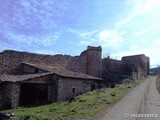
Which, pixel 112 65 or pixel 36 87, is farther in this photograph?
pixel 112 65

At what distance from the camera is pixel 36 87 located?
2611 centimetres

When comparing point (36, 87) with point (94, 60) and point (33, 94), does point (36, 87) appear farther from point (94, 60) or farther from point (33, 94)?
point (94, 60)

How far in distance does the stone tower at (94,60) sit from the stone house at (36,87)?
7.97 m

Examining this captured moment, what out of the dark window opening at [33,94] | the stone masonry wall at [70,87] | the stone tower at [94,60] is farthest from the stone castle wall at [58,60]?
the stone masonry wall at [70,87]

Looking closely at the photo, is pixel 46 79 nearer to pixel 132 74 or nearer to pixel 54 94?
pixel 54 94

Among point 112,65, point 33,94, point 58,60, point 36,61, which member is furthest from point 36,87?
point 112,65

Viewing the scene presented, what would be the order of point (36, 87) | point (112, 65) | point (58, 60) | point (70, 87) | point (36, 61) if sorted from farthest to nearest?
point (112, 65), point (58, 60), point (36, 61), point (70, 87), point (36, 87)

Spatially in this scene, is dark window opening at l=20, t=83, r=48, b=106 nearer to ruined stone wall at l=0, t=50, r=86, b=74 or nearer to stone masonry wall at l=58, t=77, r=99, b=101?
stone masonry wall at l=58, t=77, r=99, b=101

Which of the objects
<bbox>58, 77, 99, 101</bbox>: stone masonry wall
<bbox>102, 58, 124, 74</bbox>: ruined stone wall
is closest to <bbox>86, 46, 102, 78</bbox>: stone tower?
<bbox>58, 77, 99, 101</bbox>: stone masonry wall

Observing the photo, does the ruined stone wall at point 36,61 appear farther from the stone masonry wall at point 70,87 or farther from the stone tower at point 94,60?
the stone masonry wall at point 70,87

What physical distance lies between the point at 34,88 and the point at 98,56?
590 inches

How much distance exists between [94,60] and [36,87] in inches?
548

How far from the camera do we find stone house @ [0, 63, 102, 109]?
21938 millimetres

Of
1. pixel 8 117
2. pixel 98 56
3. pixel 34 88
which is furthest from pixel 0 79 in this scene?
pixel 98 56
